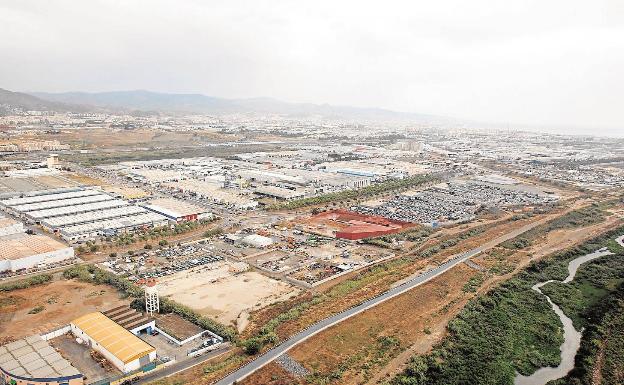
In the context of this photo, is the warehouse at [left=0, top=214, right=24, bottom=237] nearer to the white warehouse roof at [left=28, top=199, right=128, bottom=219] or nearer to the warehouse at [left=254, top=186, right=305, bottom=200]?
the white warehouse roof at [left=28, top=199, right=128, bottom=219]

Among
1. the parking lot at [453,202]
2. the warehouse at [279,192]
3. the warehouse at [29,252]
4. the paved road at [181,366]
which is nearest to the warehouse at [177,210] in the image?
the warehouse at [279,192]

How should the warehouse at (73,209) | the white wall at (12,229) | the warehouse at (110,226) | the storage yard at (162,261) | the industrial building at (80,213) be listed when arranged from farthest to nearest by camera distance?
1. the warehouse at (73,209)
2. the industrial building at (80,213)
3. the warehouse at (110,226)
4. the white wall at (12,229)
5. the storage yard at (162,261)

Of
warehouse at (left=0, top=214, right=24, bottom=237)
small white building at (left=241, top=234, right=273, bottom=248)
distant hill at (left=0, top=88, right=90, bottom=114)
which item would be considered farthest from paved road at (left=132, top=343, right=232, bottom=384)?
distant hill at (left=0, top=88, right=90, bottom=114)

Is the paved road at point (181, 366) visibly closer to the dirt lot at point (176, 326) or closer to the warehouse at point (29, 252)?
the dirt lot at point (176, 326)

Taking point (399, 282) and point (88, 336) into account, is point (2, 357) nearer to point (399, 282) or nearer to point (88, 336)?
point (88, 336)

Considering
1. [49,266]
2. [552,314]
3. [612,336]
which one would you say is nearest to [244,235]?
[49,266]

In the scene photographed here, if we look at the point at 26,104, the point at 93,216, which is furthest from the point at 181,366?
the point at 26,104

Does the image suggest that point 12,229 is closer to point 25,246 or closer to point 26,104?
point 25,246
